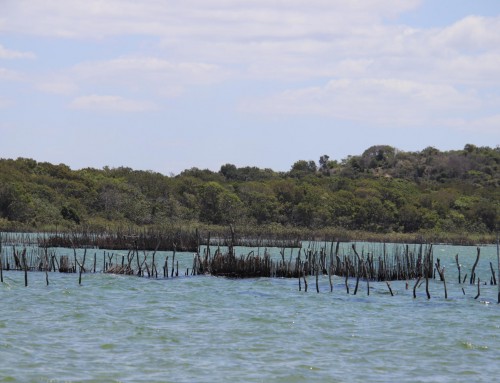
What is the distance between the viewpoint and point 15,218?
193ft

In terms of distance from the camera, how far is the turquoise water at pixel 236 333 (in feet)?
42.8

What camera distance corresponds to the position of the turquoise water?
13031 millimetres

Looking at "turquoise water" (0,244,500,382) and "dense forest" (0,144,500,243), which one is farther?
"dense forest" (0,144,500,243)

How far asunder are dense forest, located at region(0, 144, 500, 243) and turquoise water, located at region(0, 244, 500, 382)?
35.0 m

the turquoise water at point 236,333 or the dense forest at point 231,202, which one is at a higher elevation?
the dense forest at point 231,202

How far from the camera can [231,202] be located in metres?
72.2

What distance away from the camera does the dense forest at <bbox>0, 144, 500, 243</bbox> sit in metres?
63.8

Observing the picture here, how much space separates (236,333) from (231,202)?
55.9 m

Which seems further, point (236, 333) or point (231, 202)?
point (231, 202)

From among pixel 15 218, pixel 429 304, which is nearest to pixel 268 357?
pixel 429 304

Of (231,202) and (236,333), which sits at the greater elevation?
(231,202)

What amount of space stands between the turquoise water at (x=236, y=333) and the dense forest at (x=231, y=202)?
35.0m

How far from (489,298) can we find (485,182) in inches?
3115

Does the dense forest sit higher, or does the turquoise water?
the dense forest
